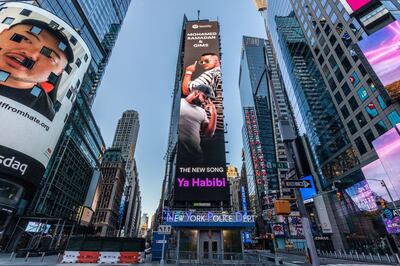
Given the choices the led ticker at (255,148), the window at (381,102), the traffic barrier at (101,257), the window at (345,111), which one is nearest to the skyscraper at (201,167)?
the traffic barrier at (101,257)

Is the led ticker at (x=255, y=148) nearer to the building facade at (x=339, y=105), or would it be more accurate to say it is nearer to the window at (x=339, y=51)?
the building facade at (x=339, y=105)

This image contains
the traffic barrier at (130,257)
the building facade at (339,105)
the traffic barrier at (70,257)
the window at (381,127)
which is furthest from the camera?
the building facade at (339,105)

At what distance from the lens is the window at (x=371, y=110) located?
132 ft

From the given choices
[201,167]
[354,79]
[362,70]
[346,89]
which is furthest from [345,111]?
[201,167]

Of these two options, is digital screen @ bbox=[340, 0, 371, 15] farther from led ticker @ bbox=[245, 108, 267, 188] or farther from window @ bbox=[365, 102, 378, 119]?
led ticker @ bbox=[245, 108, 267, 188]

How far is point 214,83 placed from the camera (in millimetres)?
42344

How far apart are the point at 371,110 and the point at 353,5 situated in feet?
79.0

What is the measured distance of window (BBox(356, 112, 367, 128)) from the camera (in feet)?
141

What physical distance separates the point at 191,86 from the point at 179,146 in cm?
1251

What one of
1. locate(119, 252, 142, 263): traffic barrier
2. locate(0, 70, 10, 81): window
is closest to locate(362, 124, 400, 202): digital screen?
locate(119, 252, 142, 263): traffic barrier

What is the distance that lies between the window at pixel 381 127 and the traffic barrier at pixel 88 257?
48.4m

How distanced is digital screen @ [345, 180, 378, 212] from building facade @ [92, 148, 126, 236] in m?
80.5

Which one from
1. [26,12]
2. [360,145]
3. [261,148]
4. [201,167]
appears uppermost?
[261,148]

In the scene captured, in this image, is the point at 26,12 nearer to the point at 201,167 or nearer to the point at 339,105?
the point at 201,167
